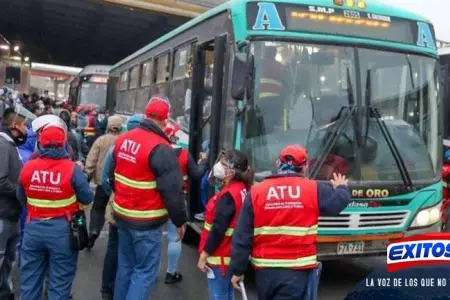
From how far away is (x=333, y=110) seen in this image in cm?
560

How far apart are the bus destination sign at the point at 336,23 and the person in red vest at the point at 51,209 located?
2.41 metres

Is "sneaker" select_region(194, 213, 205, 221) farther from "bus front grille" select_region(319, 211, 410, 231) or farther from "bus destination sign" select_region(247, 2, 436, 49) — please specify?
"bus destination sign" select_region(247, 2, 436, 49)

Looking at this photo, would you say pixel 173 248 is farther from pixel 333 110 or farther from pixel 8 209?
pixel 333 110

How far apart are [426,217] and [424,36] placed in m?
2.10

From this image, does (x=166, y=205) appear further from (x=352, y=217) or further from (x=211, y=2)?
(x=211, y=2)

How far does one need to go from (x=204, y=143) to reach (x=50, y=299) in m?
2.78

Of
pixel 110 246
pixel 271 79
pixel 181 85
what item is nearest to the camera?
pixel 110 246

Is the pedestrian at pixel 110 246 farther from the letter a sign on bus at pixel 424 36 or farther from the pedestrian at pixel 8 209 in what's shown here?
the letter a sign on bus at pixel 424 36

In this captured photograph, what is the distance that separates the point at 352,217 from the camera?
542cm

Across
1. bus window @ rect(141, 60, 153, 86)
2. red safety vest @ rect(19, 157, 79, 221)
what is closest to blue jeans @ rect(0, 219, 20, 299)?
red safety vest @ rect(19, 157, 79, 221)

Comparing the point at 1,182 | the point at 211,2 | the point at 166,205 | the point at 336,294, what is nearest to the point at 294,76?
the point at 166,205

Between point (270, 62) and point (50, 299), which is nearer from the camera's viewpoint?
point (50, 299)

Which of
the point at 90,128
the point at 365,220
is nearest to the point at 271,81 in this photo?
the point at 365,220

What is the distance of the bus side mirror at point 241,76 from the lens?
5.32 meters
